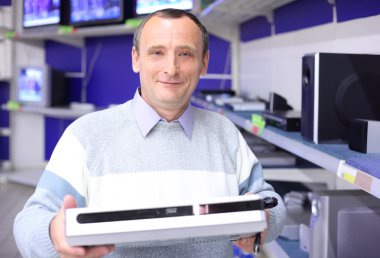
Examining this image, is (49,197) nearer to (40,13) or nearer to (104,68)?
(104,68)

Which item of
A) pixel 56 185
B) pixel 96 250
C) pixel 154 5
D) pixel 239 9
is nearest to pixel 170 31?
pixel 56 185

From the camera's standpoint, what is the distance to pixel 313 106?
4.91 feet

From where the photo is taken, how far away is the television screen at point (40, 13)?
4.66m

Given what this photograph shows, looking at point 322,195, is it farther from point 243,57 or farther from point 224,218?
point 243,57

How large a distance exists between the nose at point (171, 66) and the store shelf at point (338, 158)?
1.54 feet

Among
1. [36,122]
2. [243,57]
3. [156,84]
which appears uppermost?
[243,57]

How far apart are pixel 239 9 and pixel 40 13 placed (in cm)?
252

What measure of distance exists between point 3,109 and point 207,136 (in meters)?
4.80

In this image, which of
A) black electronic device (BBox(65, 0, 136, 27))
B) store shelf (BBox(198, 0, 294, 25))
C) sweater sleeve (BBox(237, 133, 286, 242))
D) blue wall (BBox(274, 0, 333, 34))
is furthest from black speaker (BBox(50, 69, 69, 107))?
sweater sleeve (BBox(237, 133, 286, 242))

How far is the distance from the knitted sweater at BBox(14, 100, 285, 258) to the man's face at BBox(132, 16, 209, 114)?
0.32 feet

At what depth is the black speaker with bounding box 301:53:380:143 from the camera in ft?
4.80

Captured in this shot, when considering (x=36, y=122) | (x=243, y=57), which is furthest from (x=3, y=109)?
(x=243, y=57)

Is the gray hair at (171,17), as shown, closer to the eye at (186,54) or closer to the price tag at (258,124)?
the eye at (186,54)

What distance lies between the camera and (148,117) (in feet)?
4.03
